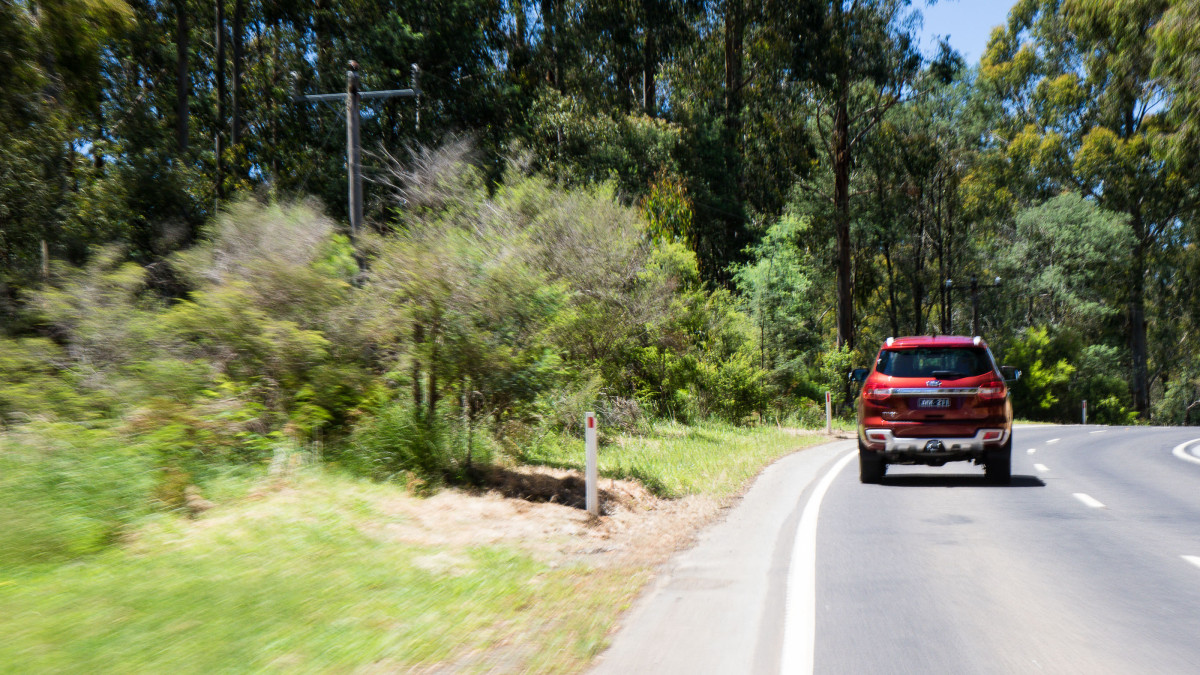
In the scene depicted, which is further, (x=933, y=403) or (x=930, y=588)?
(x=933, y=403)

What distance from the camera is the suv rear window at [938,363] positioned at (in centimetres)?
1256

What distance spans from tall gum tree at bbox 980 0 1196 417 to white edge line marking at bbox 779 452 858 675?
4230cm

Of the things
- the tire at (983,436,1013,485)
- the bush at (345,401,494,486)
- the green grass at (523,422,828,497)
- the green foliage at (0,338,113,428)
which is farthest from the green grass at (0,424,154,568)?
the tire at (983,436,1013,485)

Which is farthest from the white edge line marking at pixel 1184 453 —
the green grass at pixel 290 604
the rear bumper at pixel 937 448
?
the green grass at pixel 290 604

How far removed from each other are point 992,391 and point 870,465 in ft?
6.15

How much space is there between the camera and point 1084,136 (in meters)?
48.7

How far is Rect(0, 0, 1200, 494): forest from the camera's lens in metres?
10.5

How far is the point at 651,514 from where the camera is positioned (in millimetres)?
9930

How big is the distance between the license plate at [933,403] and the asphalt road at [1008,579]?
1.12 m

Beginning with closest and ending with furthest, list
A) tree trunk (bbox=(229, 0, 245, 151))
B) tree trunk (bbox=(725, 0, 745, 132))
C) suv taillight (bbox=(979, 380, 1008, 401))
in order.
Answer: suv taillight (bbox=(979, 380, 1008, 401))
tree trunk (bbox=(229, 0, 245, 151))
tree trunk (bbox=(725, 0, 745, 132))

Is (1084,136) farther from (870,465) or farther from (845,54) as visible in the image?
(870,465)

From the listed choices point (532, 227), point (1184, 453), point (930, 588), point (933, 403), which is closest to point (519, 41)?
point (532, 227)

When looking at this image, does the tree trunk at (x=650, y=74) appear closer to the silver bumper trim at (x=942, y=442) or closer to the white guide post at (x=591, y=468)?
the silver bumper trim at (x=942, y=442)

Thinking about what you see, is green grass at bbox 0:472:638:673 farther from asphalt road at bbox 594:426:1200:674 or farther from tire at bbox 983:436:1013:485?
tire at bbox 983:436:1013:485
